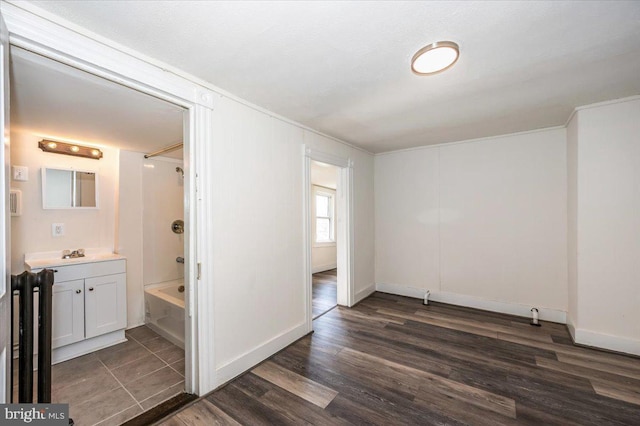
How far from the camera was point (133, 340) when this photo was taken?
2.98 metres

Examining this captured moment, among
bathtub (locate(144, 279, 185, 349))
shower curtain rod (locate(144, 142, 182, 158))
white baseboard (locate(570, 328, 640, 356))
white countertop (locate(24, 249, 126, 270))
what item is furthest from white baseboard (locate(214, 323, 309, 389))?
white baseboard (locate(570, 328, 640, 356))

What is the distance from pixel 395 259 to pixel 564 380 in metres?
2.47

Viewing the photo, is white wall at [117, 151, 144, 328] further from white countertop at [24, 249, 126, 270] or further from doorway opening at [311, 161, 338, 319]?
doorway opening at [311, 161, 338, 319]

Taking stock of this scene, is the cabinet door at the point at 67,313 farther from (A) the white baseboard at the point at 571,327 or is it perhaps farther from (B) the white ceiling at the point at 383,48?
(A) the white baseboard at the point at 571,327

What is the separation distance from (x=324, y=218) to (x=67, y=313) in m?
5.34

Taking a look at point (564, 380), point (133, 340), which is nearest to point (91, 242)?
point (133, 340)

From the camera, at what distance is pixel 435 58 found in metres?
1.65

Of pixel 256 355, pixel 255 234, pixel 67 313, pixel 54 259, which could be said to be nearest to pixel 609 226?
pixel 255 234

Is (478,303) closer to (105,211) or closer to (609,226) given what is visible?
(609,226)

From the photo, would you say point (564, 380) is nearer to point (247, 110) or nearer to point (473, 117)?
point (473, 117)

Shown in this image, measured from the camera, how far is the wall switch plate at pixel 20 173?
8.67 ft

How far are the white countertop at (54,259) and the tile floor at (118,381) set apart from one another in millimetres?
965

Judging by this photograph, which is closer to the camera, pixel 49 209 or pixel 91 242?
pixel 49 209

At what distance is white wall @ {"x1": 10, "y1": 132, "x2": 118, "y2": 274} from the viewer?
2.69 meters
